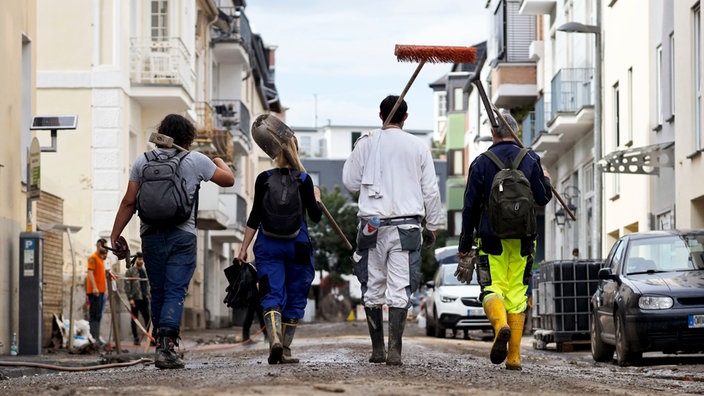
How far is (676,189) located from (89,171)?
42.2 ft

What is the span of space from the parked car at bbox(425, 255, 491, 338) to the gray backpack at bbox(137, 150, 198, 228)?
18.2m

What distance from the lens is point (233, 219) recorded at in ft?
162

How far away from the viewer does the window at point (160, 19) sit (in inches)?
1420

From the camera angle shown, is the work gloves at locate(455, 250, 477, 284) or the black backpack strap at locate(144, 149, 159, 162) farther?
the work gloves at locate(455, 250, 477, 284)

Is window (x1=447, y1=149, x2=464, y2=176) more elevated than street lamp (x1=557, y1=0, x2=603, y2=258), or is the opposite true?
window (x1=447, y1=149, x2=464, y2=176)

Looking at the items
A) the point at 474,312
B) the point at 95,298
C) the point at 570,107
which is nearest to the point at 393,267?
the point at 95,298

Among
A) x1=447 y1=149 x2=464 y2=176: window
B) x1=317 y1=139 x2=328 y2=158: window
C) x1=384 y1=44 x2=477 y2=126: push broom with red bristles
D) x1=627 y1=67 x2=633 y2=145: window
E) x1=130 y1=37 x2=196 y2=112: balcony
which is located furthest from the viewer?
x1=317 y1=139 x2=328 y2=158: window

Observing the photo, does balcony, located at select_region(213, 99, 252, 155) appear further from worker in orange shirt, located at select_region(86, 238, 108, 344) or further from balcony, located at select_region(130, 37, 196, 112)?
worker in orange shirt, located at select_region(86, 238, 108, 344)

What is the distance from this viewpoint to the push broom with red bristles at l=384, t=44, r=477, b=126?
12727 millimetres

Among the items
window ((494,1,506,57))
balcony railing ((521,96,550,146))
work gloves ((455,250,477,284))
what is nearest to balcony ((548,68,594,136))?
balcony railing ((521,96,550,146))

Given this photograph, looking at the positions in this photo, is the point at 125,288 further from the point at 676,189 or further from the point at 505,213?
the point at 505,213

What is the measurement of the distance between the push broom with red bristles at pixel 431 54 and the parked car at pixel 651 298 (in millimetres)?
4008

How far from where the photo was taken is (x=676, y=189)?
25.5 metres

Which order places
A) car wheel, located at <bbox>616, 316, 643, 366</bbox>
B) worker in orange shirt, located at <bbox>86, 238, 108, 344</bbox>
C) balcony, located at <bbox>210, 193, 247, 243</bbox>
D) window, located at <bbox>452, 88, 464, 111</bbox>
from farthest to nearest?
window, located at <bbox>452, 88, 464, 111</bbox> < balcony, located at <bbox>210, 193, 247, 243</bbox> < worker in orange shirt, located at <bbox>86, 238, 108, 344</bbox> < car wheel, located at <bbox>616, 316, 643, 366</bbox>
